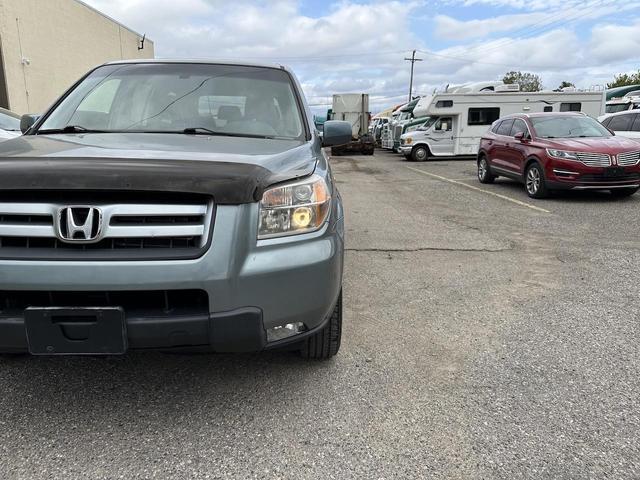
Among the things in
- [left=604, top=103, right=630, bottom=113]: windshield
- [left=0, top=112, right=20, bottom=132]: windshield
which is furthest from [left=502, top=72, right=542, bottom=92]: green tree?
[left=0, top=112, right=20, bottom=132]: windshield

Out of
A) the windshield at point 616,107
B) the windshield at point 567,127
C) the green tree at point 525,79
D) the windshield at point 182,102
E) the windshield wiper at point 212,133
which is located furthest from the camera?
the green tree at point 525,79

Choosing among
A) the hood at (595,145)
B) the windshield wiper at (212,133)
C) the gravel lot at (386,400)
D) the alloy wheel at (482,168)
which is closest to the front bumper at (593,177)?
the hood at (595,145)

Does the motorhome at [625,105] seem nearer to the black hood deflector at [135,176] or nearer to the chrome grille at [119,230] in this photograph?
the black hood deflector at [135,176]

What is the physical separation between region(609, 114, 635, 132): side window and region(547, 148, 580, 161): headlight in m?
4.56

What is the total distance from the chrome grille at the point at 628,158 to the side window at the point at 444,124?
13.6 meters

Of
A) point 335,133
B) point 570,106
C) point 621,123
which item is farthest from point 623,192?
point 570,106

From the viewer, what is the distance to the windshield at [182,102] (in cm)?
325

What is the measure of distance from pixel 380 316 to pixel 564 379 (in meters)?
1.33

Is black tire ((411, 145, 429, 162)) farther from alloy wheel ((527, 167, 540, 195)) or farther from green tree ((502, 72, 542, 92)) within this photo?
green tree ((502, 72, 542, 92))

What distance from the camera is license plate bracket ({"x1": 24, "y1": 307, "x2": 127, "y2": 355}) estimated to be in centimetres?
199

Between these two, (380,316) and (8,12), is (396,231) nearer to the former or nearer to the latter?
(380,316)

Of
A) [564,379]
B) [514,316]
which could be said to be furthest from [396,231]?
[564,379]

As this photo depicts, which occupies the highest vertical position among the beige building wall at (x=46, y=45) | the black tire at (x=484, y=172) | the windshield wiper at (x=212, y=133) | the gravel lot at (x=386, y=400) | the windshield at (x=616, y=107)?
the beige building wall at (x=46, y=45)

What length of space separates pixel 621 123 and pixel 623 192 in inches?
145
